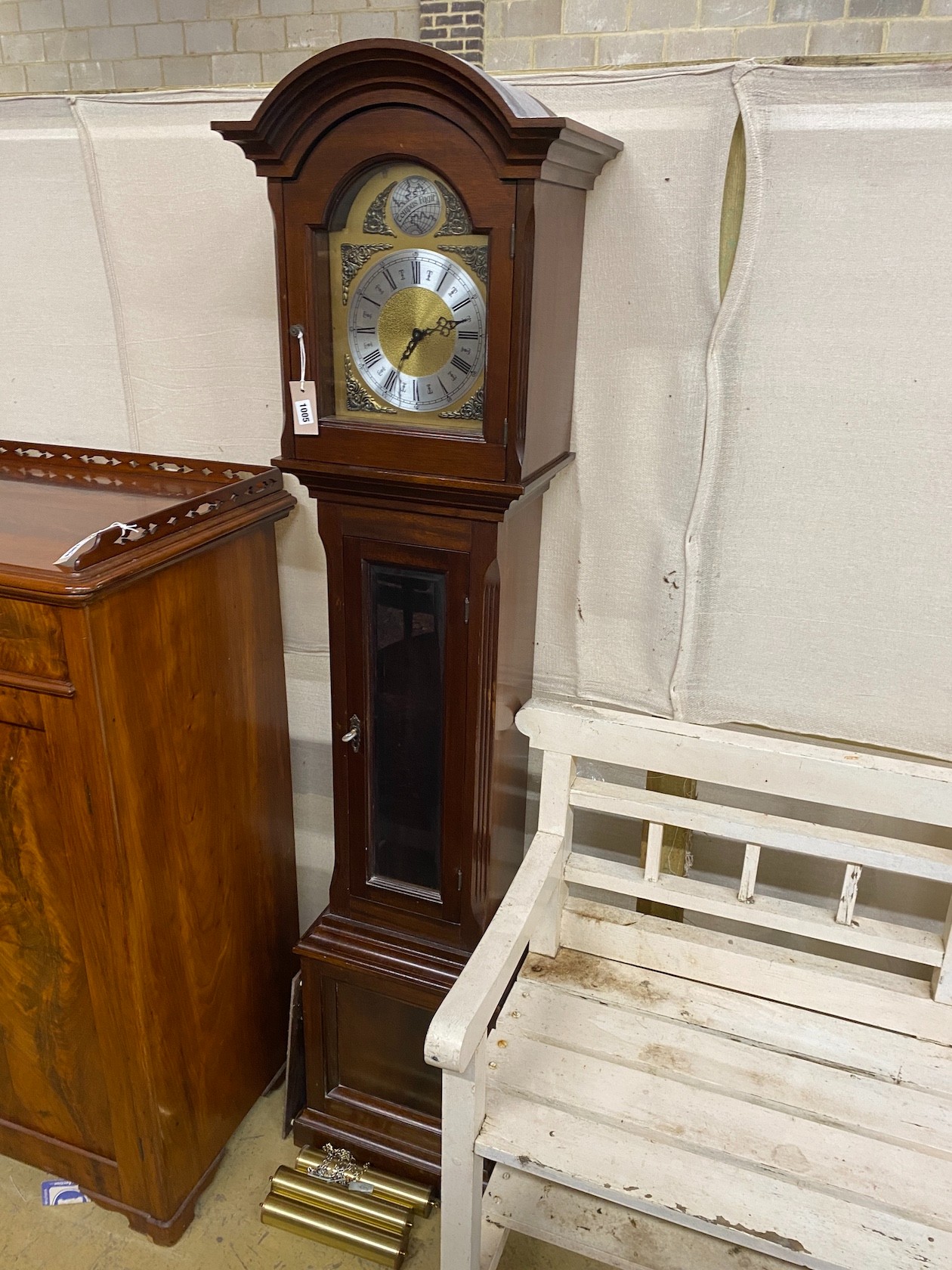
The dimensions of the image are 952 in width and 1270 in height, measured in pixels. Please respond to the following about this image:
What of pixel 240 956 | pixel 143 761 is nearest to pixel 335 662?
pixel 143 761

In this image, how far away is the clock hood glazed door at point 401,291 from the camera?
111 cm

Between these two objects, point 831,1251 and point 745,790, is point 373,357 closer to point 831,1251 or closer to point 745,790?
point 745,790

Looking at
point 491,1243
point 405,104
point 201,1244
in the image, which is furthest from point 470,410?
point 201,1244

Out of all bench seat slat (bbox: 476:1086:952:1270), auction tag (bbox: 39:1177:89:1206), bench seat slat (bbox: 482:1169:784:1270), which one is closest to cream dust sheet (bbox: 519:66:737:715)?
bench seat slat (bbox: 476:1086:952:1270)

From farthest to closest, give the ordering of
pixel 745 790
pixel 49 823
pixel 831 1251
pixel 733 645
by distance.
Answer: pixel 745 790 → pixel 733 645 → pixel 49 823 → pixel 831 1251

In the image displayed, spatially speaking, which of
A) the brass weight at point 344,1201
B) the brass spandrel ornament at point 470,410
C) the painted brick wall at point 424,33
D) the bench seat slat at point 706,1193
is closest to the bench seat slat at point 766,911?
the bench seat slat at point 706,1193

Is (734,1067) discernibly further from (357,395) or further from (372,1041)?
(357,395)

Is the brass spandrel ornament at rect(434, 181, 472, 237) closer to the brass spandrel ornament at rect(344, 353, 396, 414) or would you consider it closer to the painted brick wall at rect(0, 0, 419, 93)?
the brass spandrel ornament at rect(344, 353, 396, 414)

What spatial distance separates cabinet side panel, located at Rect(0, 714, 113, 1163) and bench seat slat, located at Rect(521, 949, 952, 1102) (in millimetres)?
728

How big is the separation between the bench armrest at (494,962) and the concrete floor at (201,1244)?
59cm

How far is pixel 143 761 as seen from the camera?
1.35 metres

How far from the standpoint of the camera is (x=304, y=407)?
4.19ft

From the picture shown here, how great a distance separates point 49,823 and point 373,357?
830 millimetres

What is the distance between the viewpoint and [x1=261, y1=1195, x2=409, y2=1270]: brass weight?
1537mm
